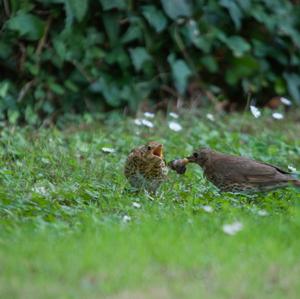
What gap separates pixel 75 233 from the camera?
6.05 meters

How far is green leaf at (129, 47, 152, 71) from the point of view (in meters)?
11.3

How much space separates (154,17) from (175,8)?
0.30 m

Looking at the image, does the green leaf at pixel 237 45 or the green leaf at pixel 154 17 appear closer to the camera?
the green leaf at pixel 154 17

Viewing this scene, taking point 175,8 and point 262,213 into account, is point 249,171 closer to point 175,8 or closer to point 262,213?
point 262,213

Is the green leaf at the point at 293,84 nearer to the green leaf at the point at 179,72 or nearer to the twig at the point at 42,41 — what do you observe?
the green leaf at the point at 179,72

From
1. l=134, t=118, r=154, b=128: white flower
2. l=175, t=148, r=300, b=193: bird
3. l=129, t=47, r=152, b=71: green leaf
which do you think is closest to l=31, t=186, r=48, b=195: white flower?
l=175, t=148, r=300, b=193: bird

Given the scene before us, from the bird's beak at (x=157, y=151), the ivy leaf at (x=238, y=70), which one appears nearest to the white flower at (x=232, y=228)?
the bird's beak at (x=157, y=151)

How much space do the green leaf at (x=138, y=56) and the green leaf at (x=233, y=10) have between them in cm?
129

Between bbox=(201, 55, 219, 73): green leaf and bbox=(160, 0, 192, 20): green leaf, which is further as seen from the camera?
bbox=(201, 55, 219, 73): green leaf

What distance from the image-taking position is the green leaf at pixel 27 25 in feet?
34.6

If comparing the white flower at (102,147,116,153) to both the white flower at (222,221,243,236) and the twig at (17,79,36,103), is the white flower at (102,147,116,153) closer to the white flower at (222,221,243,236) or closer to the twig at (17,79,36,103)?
the twig at (17,79,36,103)

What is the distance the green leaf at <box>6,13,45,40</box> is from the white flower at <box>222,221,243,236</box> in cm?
517

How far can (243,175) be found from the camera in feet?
25.2

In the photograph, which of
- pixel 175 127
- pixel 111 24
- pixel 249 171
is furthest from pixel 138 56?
pixel 249 171
